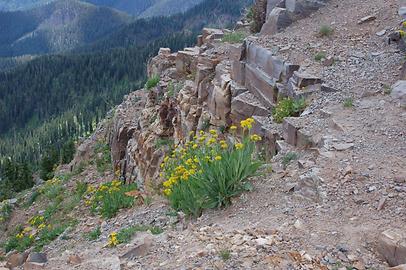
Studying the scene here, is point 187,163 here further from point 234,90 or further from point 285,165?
point 234,90

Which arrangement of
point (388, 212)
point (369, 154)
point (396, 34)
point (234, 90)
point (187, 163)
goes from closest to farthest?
point (388, 212) < point (369, 154) < point (187, 163) < point (396, 34) < point (234, 90)

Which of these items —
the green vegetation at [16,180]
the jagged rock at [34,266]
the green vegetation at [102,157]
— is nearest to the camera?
the jagged rock at [34,266]

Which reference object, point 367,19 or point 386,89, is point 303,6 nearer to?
point 367,19

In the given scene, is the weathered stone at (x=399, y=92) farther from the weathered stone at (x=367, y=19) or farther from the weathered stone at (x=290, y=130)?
the weathered stone at (x=367, y=19)

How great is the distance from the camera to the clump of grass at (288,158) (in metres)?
8.09

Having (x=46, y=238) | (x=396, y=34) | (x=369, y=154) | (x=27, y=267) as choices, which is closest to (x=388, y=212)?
(x=369, y=154)

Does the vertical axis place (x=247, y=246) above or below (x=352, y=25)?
below

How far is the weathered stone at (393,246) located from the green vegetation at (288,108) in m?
4.71

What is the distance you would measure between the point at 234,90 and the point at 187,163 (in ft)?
16.0

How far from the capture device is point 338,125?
842cm

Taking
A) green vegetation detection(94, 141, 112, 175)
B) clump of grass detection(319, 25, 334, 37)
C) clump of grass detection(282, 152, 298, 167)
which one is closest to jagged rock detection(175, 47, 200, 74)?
green vegetation detection(94, 141, 112, 175)

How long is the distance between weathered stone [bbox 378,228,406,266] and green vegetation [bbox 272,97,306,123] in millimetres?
4714

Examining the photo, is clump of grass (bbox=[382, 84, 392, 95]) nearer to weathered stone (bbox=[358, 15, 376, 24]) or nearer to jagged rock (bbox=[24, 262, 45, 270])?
weathered stone (bbox=[358, 15, 376, 24])

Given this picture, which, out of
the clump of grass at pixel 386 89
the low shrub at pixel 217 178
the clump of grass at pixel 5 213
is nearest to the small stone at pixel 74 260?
the low shrub at pixel 217 178
